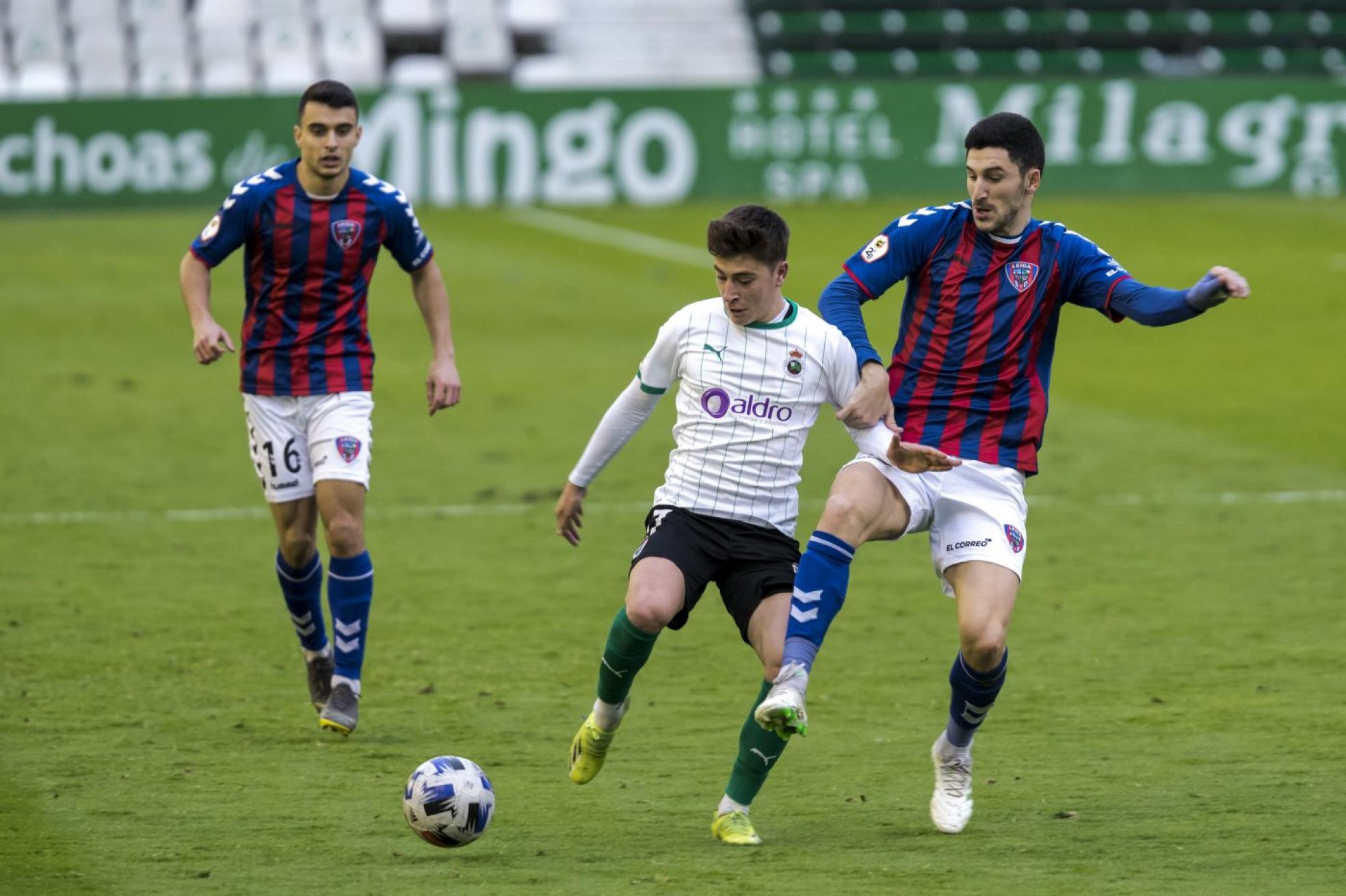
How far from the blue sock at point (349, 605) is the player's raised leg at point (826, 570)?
1817 millimetres

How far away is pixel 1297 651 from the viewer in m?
7.46

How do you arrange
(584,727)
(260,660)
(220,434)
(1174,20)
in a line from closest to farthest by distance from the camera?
(584,727), (260,660), (220,434), (1174,20)

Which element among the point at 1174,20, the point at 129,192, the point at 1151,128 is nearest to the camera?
the point at 129,192

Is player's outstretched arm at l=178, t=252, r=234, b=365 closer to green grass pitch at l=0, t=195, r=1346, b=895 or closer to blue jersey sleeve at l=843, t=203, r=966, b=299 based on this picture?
green grass pitch at l=0, t=195, r=1346, b=895

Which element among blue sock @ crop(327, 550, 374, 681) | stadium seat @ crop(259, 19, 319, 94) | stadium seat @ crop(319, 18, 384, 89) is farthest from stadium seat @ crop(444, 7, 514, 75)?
blue sock @ crop(327, 550, 374, 681)

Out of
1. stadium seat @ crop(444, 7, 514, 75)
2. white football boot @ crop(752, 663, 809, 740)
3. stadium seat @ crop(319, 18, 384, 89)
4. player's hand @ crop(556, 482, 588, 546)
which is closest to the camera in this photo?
white football boot @ crop(752, 663, 809, 740)

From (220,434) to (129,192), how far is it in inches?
471

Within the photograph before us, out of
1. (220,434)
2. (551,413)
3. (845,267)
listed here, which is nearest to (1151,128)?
(551,413)

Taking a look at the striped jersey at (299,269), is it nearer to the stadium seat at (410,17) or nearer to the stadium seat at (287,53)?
the stadium seat at (287,53)

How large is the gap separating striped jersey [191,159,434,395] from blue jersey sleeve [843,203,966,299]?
1.79m

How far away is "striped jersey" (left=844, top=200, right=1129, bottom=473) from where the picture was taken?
5676 mm

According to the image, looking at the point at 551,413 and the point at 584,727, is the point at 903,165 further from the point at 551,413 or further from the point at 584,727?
the point at 584,727

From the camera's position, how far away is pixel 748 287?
5453mm

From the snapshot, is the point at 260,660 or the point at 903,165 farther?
the point at 903,165
